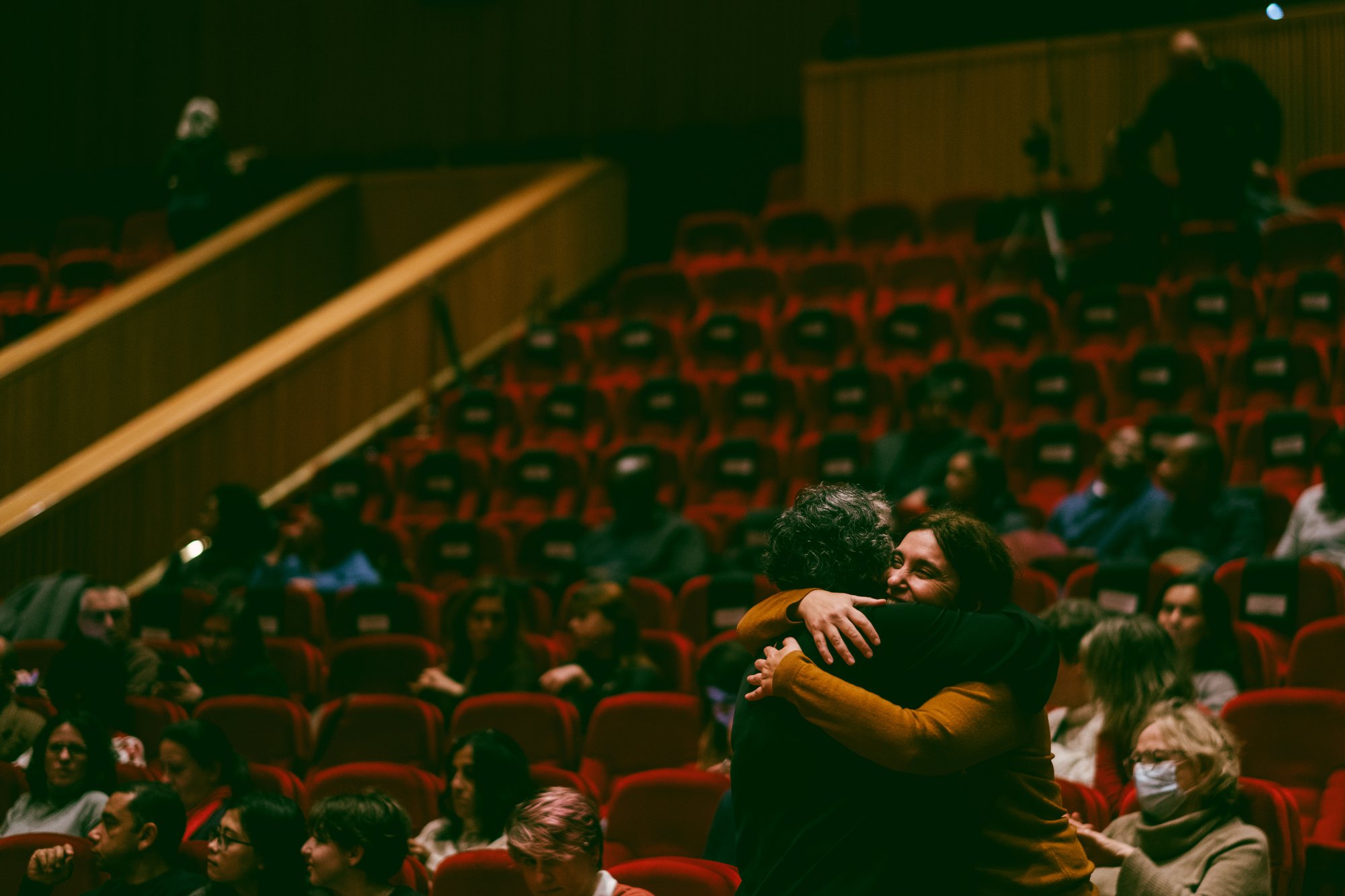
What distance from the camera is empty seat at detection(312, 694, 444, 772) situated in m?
3.08

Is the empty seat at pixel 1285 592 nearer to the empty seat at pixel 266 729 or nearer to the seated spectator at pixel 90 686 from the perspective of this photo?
the empty seat at pixel 266 729

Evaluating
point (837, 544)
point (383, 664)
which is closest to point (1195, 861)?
point (837, 544)

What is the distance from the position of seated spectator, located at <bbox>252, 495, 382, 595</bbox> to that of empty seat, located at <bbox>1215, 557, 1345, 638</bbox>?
239 centimetres

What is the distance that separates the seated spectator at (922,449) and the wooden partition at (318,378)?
91.9 inches

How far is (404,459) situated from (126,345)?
1.34m

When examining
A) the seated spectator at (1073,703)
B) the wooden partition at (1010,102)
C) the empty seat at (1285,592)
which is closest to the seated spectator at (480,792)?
the seated spectator at (1073,703)

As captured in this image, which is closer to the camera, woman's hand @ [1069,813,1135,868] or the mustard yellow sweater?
the mustard yellow sweater

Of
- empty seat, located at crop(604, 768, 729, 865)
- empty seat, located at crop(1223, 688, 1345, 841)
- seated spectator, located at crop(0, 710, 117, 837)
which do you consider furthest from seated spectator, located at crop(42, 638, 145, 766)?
empty seat, located at crop(1223, 688, 1345, 841)

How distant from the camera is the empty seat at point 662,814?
2.47 meters

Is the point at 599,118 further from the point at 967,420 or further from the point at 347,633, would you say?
the point at 347,633

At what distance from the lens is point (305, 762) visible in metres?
3.15

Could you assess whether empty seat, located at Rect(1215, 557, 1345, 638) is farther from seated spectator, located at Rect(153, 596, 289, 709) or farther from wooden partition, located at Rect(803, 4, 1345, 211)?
wooden partition, located at Rect(803, 4, 1345, 211)

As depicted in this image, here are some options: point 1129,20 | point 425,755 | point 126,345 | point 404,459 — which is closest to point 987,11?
point 1129,20

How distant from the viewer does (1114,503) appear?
12.6 ft
